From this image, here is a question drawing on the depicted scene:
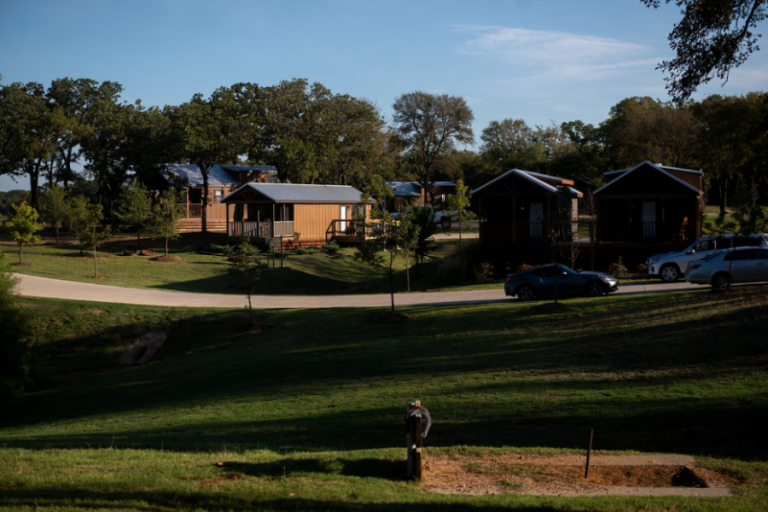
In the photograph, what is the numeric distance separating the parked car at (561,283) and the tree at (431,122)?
56.6 metres

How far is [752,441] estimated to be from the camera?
368 inches

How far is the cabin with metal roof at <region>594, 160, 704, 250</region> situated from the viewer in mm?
32125

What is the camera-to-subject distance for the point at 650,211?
3434cm

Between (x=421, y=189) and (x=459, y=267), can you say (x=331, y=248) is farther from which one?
(x=421, y=189)

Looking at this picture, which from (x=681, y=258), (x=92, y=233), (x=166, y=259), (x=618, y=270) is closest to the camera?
(x=681, y=258)

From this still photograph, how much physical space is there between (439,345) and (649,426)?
7681 mm

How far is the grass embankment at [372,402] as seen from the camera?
23.2 feet

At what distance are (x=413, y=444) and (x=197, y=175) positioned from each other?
2142 inches

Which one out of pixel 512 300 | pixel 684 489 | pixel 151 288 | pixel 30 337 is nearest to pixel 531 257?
pixel 512 300

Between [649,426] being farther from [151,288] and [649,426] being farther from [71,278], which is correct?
[71,278]

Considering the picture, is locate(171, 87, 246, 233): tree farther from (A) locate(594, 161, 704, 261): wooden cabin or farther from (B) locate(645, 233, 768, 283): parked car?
(B) locate(645, 233, 768, 283): parked car

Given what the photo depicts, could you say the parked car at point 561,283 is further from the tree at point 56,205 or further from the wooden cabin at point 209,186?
the wooden cabin at point 209,186

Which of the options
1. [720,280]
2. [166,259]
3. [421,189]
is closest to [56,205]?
[166,259]

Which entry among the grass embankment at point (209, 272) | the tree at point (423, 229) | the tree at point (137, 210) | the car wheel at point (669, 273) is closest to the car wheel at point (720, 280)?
the car wheel at point (669, 273)
